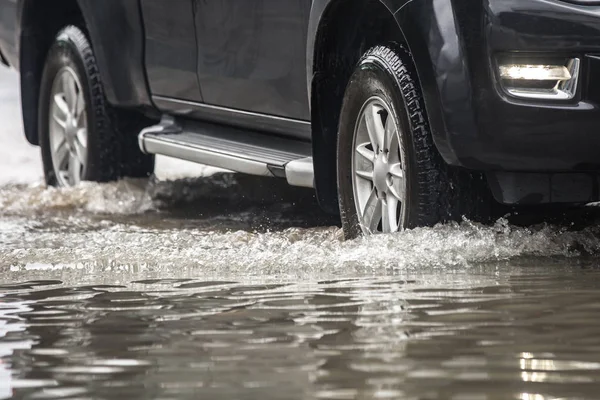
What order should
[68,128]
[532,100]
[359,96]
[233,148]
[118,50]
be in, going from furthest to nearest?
[68,128]
[118,50]
[233,148]
[359,96]
[532,100]

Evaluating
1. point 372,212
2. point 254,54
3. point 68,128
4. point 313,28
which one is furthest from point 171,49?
point 372,212

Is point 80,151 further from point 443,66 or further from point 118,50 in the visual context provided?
point 443,66

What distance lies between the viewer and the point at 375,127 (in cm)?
460

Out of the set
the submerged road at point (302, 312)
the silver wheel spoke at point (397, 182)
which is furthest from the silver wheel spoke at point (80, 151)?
the silver wheel spoke at point (397, 182)

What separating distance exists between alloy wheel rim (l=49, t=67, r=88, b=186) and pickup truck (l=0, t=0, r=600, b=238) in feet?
0.06

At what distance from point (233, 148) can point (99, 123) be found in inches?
52.4

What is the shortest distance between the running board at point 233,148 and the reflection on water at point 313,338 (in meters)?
1.21

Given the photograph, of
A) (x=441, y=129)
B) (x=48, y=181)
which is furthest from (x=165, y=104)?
(x=441, y=129)

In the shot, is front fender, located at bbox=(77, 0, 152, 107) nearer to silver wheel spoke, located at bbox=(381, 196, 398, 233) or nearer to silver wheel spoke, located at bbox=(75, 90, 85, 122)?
silver wheel spoke, located at bbox=(75, 90, 85, 122)

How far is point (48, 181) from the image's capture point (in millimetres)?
7438

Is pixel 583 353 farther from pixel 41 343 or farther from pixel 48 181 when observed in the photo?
pixel 48 181

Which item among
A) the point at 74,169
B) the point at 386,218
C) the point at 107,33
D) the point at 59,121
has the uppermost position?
the point at 107,33

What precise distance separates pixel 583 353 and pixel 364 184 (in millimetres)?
1988

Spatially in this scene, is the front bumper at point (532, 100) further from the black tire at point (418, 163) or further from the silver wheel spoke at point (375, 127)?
the silver wheel spoke at point (375, 127)
